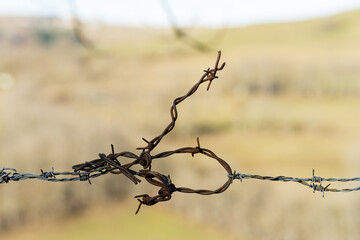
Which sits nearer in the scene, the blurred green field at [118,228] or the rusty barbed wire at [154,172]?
the rusty barbed wire at [154,172]

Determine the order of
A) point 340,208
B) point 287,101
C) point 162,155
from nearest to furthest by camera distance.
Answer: point 162,155 → point 340,208 → point 287,101

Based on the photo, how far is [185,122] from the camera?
1516 inches

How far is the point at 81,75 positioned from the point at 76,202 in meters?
24.3

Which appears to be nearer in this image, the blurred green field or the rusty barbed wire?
the rusty barbed wire

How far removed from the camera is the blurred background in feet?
53.7

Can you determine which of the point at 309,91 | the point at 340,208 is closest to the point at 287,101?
the point at 309,91

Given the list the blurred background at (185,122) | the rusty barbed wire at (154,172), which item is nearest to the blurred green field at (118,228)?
the blurred background at (185,122)

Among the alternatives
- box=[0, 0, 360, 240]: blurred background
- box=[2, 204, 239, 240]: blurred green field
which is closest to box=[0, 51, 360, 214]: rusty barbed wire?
box=[0, 0, 360, 240]: blurred background

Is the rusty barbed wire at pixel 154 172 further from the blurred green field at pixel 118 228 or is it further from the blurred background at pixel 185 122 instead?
the blurred green field at pixel 118 228

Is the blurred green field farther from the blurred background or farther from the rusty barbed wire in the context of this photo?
the rusty barbed wire

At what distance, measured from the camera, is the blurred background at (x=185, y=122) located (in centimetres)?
1638

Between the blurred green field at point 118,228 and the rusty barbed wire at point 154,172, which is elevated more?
the blurred green field at point 118,228

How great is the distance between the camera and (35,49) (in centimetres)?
4478

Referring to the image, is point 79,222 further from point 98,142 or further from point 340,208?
point 340,208
